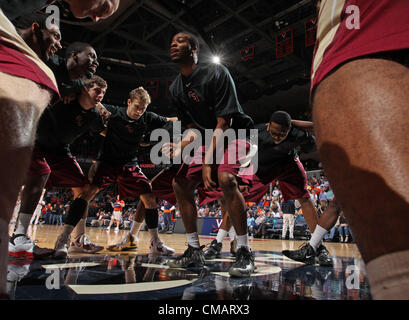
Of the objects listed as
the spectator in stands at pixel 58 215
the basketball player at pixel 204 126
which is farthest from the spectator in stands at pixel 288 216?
the spectator in stands at pixel 58 215

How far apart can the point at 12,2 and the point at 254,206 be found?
468 inches

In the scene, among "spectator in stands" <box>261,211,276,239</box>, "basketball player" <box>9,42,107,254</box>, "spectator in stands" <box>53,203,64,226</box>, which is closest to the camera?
"basketball player" <box>9,42,107,254</box>

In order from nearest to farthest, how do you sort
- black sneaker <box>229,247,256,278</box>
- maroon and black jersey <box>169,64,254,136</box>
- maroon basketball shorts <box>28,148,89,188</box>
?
black sneaker <box>229,247,256,278</box> → maroon and black jersey <box>169,64,254,136</box> → maroon basketball shorts <box>28,148,89,188</box>

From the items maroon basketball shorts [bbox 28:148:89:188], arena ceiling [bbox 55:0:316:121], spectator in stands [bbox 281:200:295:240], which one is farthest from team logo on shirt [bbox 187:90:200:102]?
arena ceiling [bbox 55:0:316:121]

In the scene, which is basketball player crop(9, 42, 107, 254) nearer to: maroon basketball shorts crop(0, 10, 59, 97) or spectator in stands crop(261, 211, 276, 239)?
maroon basketball shorts crop(0, 10, 59, 97)

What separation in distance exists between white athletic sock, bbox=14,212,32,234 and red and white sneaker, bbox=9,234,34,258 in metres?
0.06

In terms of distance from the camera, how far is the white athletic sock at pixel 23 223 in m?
2.54

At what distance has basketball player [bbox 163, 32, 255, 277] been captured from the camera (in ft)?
7.34

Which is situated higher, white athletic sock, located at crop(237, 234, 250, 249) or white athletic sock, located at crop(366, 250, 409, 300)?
white athletic sock, located at crop(366, 250, 409, 300)

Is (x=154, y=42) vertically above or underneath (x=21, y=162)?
above

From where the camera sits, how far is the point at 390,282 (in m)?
0.45

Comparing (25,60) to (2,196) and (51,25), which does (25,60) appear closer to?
(2,196)

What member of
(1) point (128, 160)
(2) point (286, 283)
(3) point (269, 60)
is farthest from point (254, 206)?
(2) point (286, 283)

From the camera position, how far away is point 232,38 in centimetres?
1198
